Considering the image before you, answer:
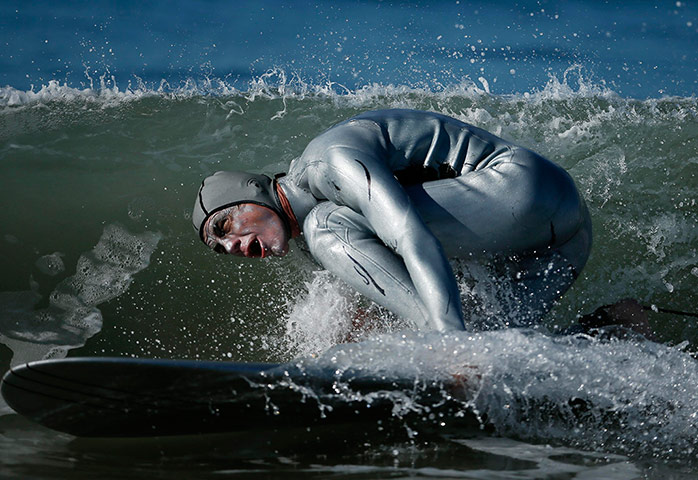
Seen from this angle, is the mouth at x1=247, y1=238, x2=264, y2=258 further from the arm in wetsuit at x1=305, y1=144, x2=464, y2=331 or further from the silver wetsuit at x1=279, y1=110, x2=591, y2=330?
the arm in wetsuit at x1=305, y1=144, x2=464, y2=331

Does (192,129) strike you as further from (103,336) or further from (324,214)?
(324,214)

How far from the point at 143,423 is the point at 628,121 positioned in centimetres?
450

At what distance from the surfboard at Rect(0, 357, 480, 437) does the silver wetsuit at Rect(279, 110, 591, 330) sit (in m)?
0.29

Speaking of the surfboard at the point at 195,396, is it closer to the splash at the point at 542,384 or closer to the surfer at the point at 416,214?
the splash at the point at 542,384

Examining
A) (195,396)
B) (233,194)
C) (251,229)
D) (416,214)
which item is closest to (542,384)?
A: (416,214)

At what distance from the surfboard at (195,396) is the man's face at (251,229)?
66 centimetres

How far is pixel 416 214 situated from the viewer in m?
2.42

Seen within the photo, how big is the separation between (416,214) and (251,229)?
2.24 feet

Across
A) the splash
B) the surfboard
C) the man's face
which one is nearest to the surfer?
the man's face

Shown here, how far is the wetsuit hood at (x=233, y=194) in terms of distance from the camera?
2.83m

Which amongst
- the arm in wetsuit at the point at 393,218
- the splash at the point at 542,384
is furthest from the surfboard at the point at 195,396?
the arm in wetsuit at the point at 393,218

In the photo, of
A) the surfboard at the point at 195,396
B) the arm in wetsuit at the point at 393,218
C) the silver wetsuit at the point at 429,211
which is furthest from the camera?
the silver wetsuit at the point at 429,211

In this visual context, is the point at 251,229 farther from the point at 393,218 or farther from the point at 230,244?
the point at 393,218

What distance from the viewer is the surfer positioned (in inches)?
95.3
